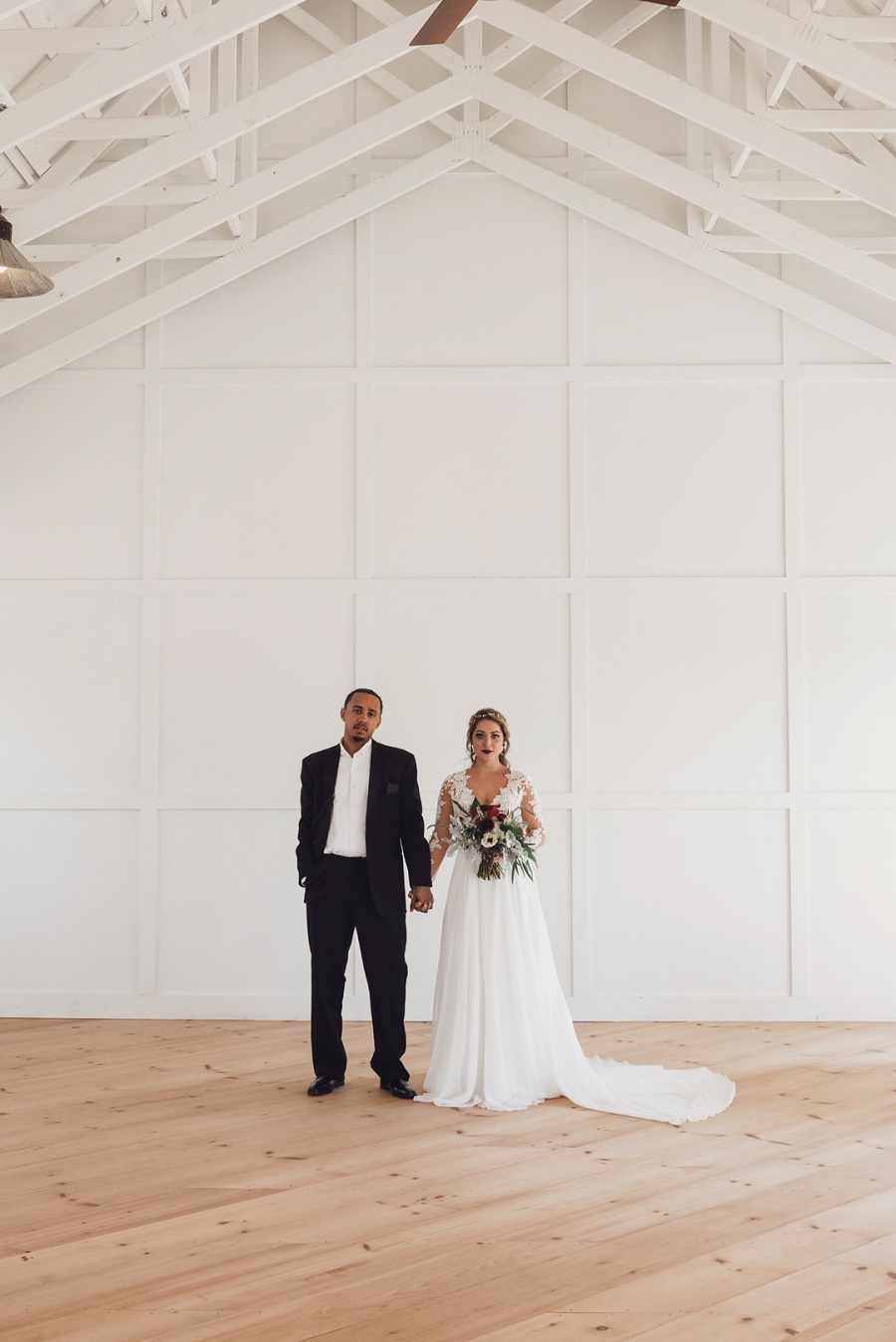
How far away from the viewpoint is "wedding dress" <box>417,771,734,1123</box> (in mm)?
4641

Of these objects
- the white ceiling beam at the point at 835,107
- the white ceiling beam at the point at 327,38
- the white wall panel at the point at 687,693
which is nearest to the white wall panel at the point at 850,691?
the white wall panel at the point at 687,693

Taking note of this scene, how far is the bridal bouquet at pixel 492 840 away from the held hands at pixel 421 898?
21cm

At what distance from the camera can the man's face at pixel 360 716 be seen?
16.2ft

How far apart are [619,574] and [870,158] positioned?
2.49 meters

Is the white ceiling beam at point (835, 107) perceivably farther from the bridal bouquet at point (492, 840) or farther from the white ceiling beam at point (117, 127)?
the bridal bouquet at point (492, 840)

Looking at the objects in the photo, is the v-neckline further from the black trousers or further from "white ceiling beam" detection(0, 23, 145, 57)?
"white ceiling beam" detection(0, 23, 145, 57)

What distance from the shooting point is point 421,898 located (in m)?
4.89

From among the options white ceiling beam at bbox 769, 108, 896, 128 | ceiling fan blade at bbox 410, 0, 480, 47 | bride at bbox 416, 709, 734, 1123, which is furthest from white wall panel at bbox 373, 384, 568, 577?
ceiling fan blade at bbox 410, 0, 480, 47

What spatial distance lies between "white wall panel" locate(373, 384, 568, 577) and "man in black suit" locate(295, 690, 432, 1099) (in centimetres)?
158

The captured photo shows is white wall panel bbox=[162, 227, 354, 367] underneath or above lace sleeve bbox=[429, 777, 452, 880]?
above

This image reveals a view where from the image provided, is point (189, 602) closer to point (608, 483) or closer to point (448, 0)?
point (608, 483)

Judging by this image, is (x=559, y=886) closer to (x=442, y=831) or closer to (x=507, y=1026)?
(x=442, y=831)

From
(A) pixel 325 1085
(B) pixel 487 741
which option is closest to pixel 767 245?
(B) pixel 487 741

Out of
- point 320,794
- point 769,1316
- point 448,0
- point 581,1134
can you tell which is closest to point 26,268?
point 448,0
